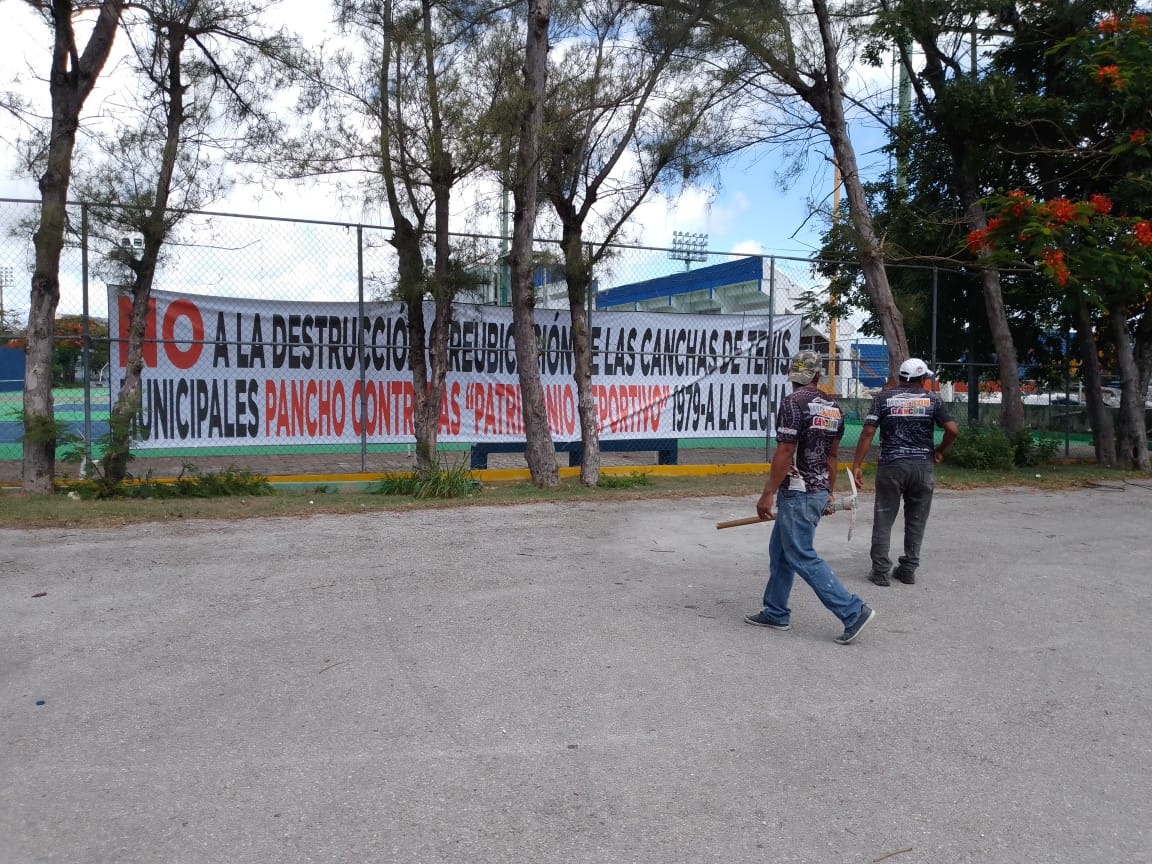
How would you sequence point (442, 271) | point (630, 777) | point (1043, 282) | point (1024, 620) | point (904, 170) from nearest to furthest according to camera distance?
point (630, 777)
point (1024, 620)
point (442, 271)
point (1043, 282)
point (904, 170)

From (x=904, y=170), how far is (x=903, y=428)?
12419mm

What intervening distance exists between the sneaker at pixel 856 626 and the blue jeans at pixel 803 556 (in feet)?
0.08

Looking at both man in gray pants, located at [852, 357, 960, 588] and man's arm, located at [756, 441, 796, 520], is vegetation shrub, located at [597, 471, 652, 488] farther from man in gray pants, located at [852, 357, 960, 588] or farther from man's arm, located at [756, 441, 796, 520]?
man's arm, located at [756, 441, 796, 520]

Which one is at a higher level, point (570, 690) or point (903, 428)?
point (903, 428)

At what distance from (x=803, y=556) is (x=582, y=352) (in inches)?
295

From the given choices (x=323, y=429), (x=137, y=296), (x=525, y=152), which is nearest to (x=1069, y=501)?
(x=525, y=152)

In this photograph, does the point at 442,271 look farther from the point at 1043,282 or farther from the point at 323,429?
the point at 1043,282

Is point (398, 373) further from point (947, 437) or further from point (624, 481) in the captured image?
point (947, 437)

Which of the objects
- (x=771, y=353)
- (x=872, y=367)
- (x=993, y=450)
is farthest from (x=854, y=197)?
(x=872, y=367)

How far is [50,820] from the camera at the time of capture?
352 cm

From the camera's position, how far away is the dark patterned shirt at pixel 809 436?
5.85 metres

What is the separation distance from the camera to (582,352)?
12906 millimetres

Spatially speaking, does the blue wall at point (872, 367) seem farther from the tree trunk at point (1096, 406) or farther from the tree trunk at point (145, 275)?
the tree trunk at point (145, 275)

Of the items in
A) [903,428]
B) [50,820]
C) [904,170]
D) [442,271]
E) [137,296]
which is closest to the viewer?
[50,820]
